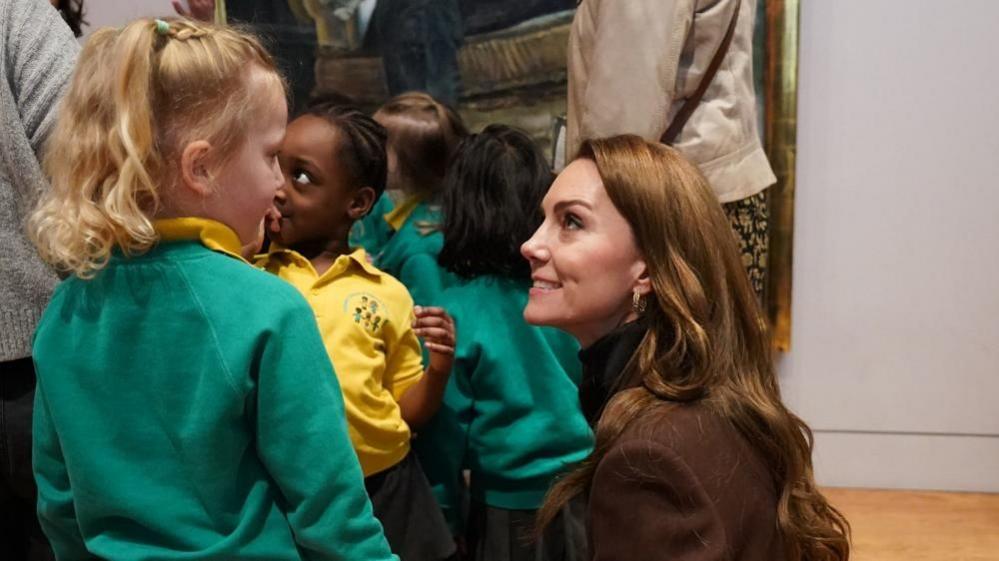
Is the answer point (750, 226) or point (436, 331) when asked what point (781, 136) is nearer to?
point (750, 226)

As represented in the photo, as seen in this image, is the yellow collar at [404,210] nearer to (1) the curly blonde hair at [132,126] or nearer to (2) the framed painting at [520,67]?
(2) the framed painting at [520,67]

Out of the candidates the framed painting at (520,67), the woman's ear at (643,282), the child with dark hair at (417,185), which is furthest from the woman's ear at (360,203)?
the framed painting at (520,67)

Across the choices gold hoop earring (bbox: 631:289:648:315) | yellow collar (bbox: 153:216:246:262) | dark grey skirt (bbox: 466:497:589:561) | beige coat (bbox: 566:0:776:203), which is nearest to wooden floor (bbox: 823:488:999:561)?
dark grey skirt (bbox: 466:497:589:561)

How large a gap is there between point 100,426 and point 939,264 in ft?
11.3

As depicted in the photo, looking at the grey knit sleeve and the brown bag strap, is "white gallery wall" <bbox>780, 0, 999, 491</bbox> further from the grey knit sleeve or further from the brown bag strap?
the grey knit sleeve

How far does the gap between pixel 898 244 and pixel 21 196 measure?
3.21m

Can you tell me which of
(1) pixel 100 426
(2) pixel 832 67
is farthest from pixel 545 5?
(1) pixel 100 426

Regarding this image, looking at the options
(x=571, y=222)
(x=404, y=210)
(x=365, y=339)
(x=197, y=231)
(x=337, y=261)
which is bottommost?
(x=404, y=210)

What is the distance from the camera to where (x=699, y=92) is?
10.4 feet

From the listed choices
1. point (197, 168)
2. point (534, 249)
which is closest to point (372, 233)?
point (534, 249)

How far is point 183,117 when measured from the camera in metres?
1.57

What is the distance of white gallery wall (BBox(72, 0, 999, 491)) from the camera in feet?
13.4

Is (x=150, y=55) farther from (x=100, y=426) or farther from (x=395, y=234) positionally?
(x=395, y=234)

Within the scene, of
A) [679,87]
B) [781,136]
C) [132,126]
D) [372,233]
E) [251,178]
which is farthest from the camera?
[781,136]
